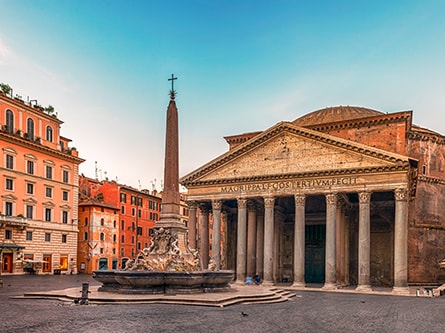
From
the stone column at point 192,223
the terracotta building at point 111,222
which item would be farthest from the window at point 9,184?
the stone column at point 192,223

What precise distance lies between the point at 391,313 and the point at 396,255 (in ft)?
38.8

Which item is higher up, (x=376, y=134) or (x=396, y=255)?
(x=376, y=134)

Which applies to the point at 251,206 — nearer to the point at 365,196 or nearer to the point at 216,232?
the point at 216,232

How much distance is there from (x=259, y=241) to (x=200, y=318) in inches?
921

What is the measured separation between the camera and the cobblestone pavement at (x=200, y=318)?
11641mm

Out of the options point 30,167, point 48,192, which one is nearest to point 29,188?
point 30,167

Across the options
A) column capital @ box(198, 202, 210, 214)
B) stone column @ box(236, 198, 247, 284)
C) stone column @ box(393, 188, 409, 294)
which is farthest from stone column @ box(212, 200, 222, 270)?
stone column @ box(393, 188, 409, 294)

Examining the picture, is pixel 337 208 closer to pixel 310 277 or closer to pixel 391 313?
pixel 310 277

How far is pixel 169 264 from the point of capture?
18.1m

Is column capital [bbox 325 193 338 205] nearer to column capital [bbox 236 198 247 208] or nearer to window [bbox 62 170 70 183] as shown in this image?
column capital [bbox 236 198 247 208]

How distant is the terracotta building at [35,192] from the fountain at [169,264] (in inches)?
838

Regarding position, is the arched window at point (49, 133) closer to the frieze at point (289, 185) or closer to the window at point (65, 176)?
the window at point (65, 176)

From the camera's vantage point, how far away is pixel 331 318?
15117 millimetres

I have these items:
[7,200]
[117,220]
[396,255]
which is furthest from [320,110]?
[7,200]
